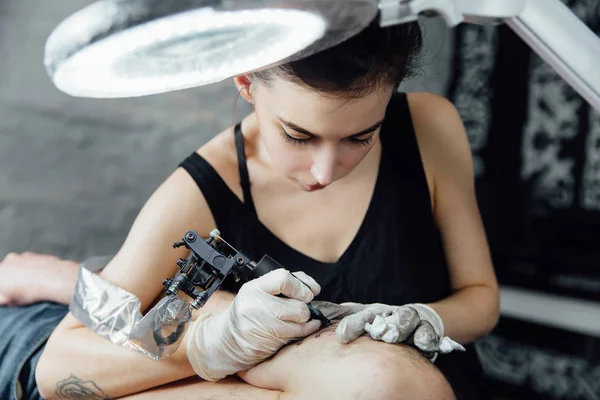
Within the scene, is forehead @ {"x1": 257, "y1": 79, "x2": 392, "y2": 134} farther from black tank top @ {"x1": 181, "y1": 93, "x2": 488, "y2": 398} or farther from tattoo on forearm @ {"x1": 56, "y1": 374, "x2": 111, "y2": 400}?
tattoo on forearm @ {"x1": 56, "y1": 374, "x2": 111, "y2": 400}

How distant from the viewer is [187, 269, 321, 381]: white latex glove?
2.49 feet

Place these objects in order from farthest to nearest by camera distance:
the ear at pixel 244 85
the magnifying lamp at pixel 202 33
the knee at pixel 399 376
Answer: the ear at pixel 244 85
the knee at pixel 399 376
the magnifying lamp at pixel 202 33

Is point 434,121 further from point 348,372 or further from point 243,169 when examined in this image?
point 348,372

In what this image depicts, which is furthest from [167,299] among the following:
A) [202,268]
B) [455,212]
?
[455,212]

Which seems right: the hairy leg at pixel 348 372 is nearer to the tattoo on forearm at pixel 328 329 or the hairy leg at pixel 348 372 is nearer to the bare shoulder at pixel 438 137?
the tattoo on forearm at pixel 328 329

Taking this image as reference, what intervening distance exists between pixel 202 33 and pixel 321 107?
0.73 ft

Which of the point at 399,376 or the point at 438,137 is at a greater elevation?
the point at 438,137

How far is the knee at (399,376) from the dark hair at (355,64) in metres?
0.31

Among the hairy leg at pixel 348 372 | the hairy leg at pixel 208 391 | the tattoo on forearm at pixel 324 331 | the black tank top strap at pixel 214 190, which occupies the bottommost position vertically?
the hairy leg at pixel 208 391

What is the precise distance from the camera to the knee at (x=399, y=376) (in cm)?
71

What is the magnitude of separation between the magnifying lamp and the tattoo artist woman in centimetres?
14

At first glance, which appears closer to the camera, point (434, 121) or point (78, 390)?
point (78, 390)

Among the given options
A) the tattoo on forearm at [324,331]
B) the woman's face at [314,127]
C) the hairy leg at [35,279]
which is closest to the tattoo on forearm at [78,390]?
the hairy leg at [35,279]

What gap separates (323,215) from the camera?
0.94 metres
